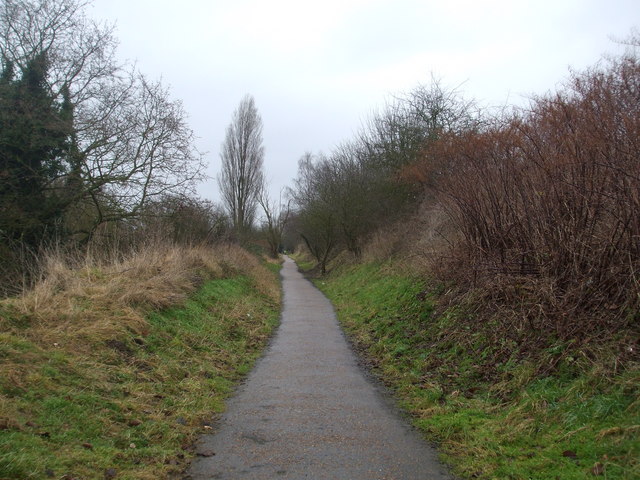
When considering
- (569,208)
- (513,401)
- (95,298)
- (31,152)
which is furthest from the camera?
(31,152)

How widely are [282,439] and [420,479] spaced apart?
1.45 m

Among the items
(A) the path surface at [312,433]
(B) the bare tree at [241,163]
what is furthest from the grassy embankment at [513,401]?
(B) the bare tree at [241,163]

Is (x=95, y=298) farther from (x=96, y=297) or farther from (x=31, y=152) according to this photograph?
(x=31, y=152)

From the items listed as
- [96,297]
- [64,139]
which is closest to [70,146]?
[64,139]

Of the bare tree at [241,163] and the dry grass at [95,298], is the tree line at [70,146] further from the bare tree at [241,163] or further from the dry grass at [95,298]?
the bare tree at [241,163]

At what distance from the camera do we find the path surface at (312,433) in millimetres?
3912

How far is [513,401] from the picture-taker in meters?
4.95

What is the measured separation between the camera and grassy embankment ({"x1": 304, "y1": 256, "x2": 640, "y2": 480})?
3596mm

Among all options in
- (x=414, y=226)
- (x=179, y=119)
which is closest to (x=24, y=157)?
(x=179, y=119)

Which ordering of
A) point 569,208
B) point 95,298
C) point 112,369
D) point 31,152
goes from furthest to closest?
point 31,152, point 95,298, point 569,208, point 112,369

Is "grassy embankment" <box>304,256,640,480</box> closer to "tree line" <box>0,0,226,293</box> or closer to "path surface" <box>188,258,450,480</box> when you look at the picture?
"path surface" <box>188,258,450,480</box>

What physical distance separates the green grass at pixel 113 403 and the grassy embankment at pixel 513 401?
98.1 inches

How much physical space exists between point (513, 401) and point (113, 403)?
4.22 meters

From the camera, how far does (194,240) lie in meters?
18.7
